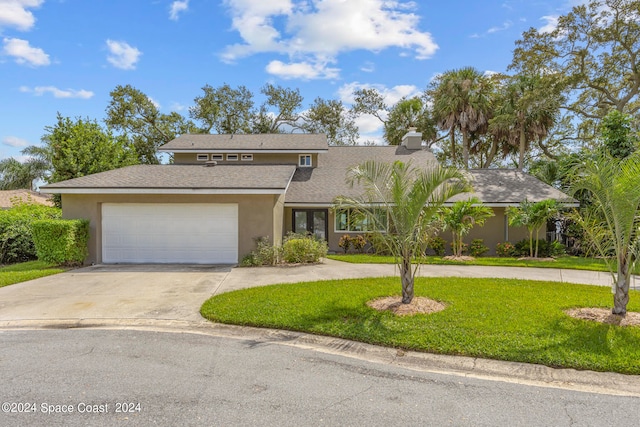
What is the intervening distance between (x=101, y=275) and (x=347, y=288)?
288 inches

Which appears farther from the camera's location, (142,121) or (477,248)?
(142,121)

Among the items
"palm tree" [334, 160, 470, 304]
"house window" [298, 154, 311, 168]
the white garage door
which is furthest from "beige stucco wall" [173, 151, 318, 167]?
"palm tree" [334, 160, 470, 304]

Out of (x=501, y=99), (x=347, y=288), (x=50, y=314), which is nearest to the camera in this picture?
(x=50, y=314)

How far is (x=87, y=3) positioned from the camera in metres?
11.3

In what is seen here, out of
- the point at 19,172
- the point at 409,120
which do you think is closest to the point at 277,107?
the point at 409,120

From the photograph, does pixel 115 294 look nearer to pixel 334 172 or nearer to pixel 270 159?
pixel 334 172

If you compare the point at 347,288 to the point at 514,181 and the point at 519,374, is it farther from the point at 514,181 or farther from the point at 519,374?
the point at 514,181

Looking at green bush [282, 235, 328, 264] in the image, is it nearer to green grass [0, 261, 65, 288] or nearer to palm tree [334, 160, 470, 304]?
palm tree [334, 160, 470, 304]

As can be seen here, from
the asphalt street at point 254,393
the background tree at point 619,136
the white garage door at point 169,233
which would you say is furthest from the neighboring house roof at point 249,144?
the asphalt street at point 254,393

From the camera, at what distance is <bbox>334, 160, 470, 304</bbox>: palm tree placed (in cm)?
653

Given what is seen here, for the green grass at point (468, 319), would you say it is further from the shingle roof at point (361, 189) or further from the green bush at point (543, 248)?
the shingle roof at point (361, 189)

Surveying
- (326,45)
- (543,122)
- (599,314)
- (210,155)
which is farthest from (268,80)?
(599,314)

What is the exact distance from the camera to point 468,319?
6.18 metres

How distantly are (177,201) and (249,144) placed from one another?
30.5 ft
